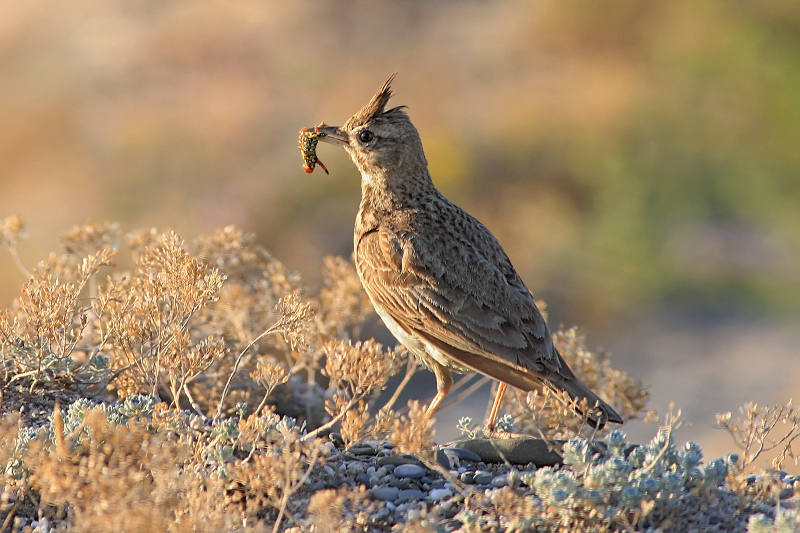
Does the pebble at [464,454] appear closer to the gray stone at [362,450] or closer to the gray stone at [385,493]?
the gray stone at [362,450]

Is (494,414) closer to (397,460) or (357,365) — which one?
(397,460)

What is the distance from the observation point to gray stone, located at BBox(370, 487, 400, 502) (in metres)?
4.14

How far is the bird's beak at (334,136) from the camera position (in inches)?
243

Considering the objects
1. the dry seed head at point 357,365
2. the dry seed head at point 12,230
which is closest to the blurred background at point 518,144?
the dry seed head at point 12,230

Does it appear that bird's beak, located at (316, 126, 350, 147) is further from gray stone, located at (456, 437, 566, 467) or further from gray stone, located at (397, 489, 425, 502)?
gray stone, located at (397, 489, 425, 502)

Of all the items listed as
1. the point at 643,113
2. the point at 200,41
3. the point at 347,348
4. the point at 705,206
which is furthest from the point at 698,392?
the point at 200,41

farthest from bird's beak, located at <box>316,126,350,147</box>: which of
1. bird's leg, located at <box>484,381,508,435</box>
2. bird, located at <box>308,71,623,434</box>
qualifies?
bird's leg, located at <box>484,381,508,435</box>

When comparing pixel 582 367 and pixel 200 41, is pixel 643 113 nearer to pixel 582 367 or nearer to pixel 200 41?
pixel 200 41

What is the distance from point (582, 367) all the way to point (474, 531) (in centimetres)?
253

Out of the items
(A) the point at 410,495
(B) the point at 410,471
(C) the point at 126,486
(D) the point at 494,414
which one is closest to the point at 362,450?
(B) the point at 410,471

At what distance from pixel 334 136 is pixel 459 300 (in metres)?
1.62

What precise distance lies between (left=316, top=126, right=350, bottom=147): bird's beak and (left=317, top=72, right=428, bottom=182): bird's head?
0.07 meters

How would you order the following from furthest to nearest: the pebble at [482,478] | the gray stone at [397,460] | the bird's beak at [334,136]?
1. the bird's beak at [334,136]
2. the gray stone at [397,460]
3. the pebble at [482,478]

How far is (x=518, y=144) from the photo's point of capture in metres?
16.3
